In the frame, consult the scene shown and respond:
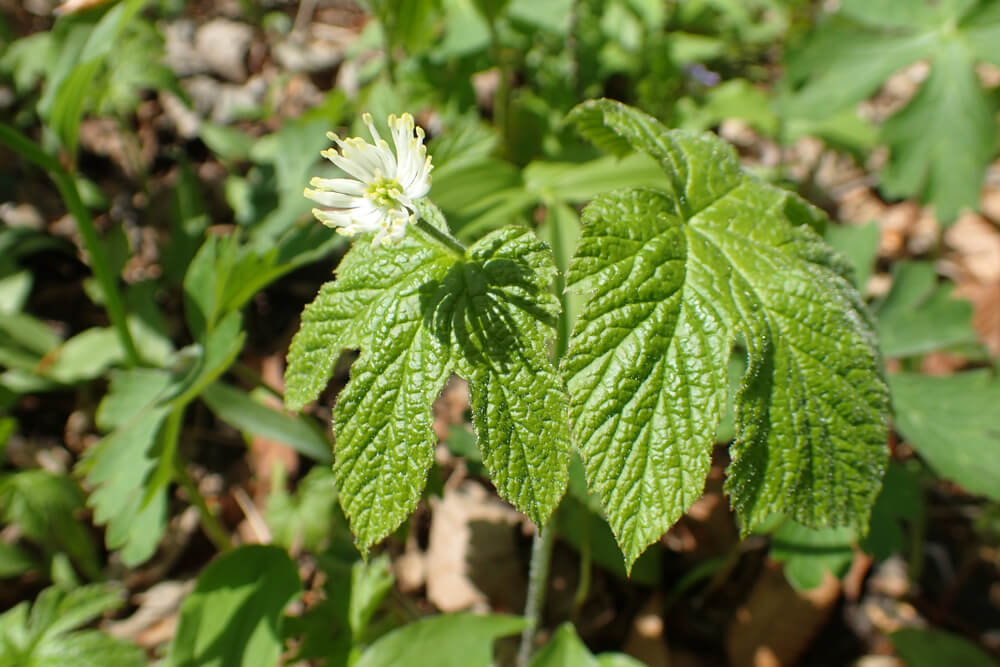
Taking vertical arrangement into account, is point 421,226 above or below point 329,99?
above

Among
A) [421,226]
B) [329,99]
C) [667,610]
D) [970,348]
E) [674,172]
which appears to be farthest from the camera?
[329,99]

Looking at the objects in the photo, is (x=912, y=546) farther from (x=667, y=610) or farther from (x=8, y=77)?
(x=8, y=77)

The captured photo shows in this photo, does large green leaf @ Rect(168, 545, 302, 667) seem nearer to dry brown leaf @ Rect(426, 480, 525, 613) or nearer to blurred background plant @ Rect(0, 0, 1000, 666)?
blurred background plant @ Rect(0, 0, 1000, 666)

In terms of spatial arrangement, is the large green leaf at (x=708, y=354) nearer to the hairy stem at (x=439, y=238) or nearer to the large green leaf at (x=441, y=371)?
the large green leaf at (x=441, y=371)

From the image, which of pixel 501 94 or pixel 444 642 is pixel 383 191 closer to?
pixel 444 642

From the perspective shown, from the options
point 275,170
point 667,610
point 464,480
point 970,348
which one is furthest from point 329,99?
point 970,348

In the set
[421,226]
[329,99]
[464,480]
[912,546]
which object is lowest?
[912,546]
